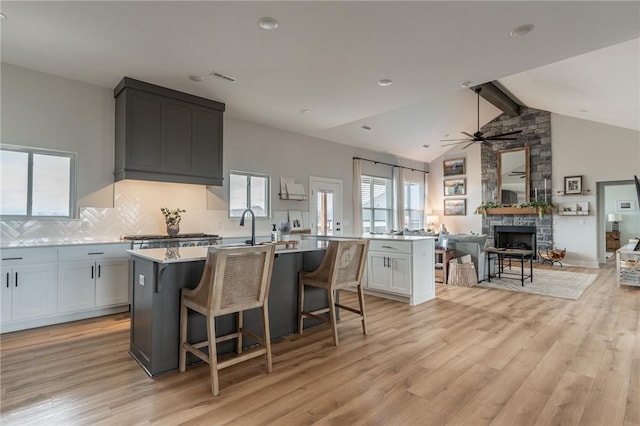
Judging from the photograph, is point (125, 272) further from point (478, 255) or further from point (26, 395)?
point (478, 255)

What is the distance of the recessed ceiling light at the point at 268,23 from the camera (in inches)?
116

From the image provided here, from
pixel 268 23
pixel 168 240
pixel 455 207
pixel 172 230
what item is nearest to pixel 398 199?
pixel 455 207

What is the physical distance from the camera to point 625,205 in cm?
1100

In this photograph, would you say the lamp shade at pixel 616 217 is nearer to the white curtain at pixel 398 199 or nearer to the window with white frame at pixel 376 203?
the white curtain at pixel 398 199

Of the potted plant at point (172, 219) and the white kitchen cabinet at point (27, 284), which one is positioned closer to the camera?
the white kitchen cabinet at point (27, 284)

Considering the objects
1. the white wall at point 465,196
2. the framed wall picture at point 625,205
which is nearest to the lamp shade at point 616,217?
the framed wall picture at point 625,205

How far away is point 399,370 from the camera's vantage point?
2.69m

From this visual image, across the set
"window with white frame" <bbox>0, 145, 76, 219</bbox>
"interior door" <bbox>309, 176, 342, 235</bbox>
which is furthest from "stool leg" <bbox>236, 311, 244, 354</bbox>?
"interior door" <bbox>309, 176, 342, 235</bbox>

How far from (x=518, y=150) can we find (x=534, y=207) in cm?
170

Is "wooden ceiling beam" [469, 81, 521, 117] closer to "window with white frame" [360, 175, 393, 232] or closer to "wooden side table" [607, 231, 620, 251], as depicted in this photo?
"window with white frame" [360, 175, 393, 232]

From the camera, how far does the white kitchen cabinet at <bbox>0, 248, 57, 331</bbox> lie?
3.56 m

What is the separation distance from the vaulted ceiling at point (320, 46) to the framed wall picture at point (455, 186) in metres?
5.09

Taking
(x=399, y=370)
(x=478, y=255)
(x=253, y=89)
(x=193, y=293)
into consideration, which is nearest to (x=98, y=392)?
(x=193, y=293)

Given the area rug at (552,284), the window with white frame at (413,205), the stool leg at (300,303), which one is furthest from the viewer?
the window with white frame at (413,205)
